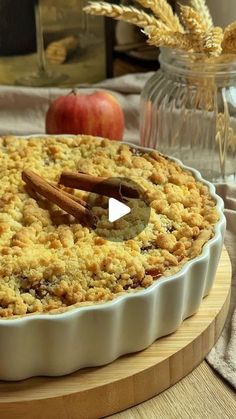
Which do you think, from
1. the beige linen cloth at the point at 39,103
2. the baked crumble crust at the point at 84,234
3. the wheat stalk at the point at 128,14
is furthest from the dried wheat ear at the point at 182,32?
the beige linen cloth at the point at 39,103

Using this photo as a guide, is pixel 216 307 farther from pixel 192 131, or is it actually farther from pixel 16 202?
pixel 192 131

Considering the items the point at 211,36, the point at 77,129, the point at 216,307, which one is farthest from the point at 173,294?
the point at 77,129

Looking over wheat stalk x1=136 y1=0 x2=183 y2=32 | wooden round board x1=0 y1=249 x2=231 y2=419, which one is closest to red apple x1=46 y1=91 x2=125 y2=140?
wheat stalk x1=136 y1=0 x2=183 y2=32

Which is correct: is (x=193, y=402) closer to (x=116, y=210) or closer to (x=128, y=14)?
(x=116, y=210)

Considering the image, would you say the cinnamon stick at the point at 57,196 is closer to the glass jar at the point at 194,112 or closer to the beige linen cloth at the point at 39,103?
the glass jar at the point at 194,112

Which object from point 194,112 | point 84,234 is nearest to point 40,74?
point 194,112

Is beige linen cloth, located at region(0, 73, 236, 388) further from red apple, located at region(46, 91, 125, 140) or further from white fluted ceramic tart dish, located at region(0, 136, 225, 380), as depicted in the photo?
white fluted ceramic tart dish, located at region(0, 136, 225, 380)
